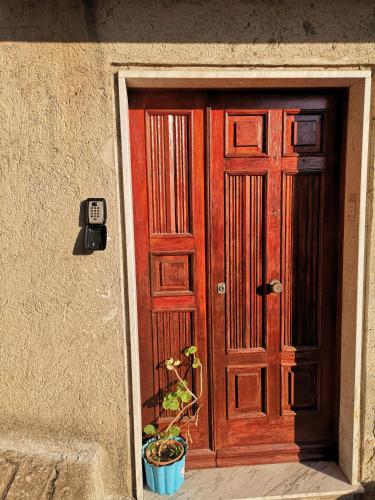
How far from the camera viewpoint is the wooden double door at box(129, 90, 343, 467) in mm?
2326

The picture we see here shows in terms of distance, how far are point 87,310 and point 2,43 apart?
5.30ft

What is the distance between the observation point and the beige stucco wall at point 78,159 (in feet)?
6.52

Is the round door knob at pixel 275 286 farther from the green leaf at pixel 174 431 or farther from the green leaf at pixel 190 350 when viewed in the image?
the green leaf at pixel 174 431

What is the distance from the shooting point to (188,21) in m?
1.99

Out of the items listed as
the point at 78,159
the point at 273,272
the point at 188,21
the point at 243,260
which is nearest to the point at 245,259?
the point at 243,260

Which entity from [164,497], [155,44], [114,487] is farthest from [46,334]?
[155,44]

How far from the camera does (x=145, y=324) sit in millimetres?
2424

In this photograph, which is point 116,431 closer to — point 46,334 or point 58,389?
point 58,389

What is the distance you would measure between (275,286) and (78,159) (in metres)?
1.53

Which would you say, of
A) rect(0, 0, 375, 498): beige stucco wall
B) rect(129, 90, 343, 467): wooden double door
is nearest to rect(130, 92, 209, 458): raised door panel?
rect(129, 90, 343, 467): wooden double door

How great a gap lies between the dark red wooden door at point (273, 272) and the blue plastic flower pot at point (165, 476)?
14.0 inches

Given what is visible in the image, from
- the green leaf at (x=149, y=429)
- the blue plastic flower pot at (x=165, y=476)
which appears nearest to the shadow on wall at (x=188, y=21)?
the green leaf at (x=149, y=429)

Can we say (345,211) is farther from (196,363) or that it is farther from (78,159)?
(78,159)

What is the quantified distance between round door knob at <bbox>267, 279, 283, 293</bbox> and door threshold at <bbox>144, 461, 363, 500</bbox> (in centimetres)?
129
